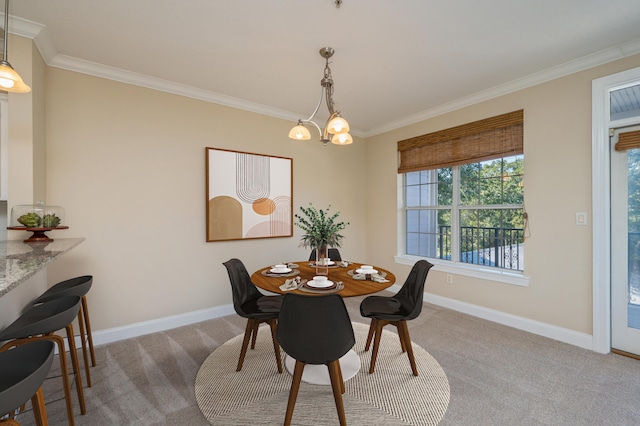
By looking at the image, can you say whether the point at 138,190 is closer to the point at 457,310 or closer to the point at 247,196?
the point at 247,196

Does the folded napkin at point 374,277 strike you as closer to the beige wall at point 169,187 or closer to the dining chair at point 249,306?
the dining chair at point 249,306

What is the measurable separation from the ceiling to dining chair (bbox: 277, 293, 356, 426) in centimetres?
195

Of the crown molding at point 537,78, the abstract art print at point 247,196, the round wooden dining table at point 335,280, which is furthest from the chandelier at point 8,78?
the crown molding at point 537,78

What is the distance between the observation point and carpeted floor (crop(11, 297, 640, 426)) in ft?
5.68

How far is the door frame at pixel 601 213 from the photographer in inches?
97.7

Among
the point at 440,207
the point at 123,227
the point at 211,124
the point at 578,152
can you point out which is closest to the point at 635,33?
the point at 578,152

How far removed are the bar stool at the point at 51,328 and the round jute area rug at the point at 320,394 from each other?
742 mm

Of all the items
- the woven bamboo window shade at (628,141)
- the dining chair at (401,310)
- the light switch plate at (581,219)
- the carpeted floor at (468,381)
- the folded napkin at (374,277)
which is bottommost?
the carpeted floor at (468,381)

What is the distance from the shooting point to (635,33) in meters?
2.21

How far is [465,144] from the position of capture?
3475 mm

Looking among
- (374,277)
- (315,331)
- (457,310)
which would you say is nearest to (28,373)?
(315,331)

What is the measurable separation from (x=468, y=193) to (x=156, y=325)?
404 centimetres

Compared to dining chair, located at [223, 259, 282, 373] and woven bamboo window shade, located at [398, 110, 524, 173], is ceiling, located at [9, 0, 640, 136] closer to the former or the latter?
woven bamboo window shade, located at [398, 110, 524, 173]

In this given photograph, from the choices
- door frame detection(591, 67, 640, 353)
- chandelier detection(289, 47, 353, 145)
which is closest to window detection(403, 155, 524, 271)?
door frame detection(591, 67, 640, 353)
